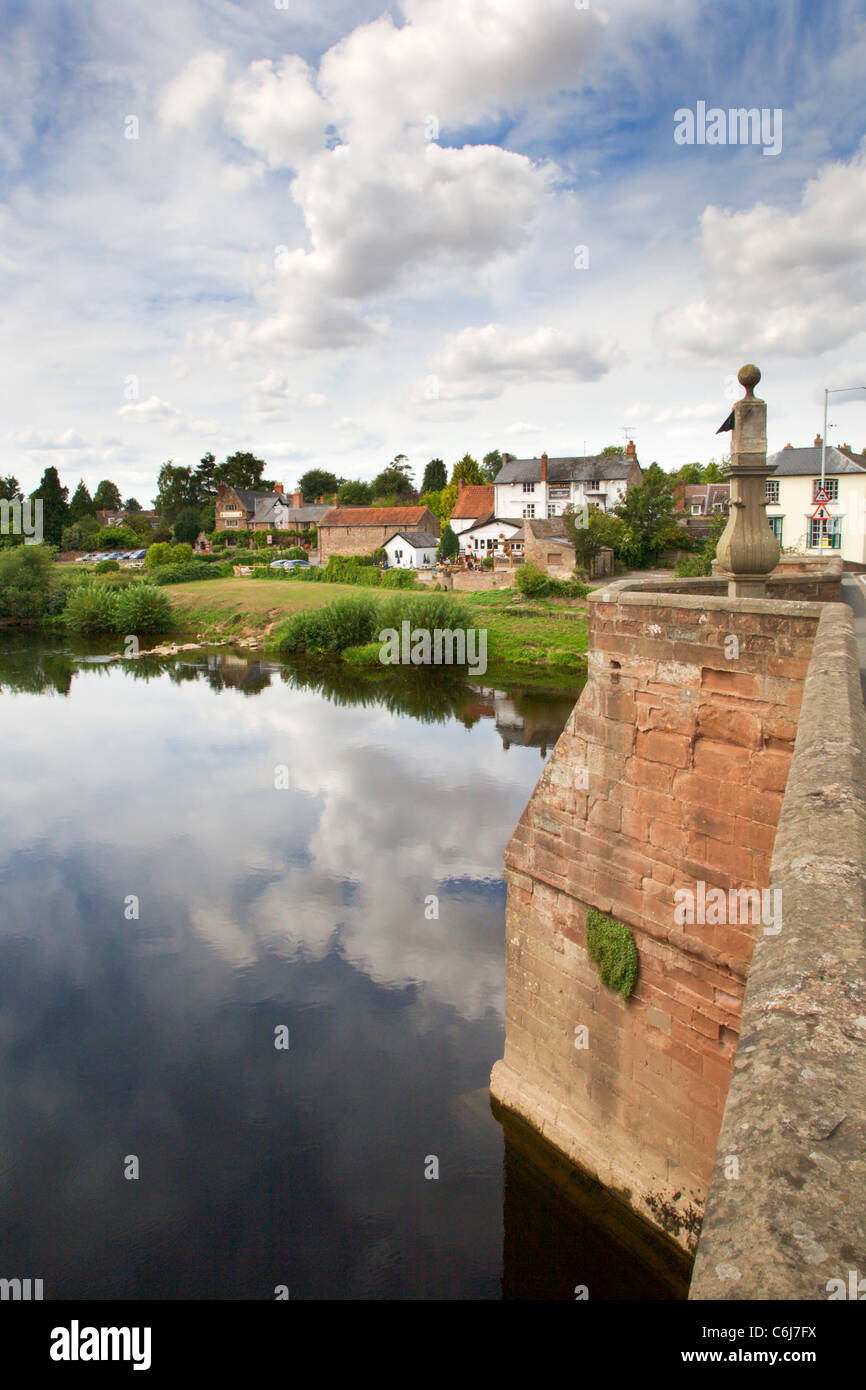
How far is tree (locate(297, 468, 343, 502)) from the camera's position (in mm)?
117438

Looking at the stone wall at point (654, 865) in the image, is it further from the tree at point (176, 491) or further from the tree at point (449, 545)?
the tree at point (176, 491)

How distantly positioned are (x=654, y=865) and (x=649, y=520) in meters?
47.2

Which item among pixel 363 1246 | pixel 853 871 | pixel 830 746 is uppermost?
pixel 830 746

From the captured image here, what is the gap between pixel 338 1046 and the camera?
11.3 meters

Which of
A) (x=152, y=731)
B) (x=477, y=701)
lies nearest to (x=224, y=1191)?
(x=152, y=731)

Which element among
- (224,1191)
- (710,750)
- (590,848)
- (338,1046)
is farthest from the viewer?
(338,1046)

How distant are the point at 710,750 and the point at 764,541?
1.94 meters

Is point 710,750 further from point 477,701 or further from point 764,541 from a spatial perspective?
point 477,701

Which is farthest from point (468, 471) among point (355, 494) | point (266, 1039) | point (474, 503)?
point (266, 1039)

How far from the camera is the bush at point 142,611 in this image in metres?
49.6

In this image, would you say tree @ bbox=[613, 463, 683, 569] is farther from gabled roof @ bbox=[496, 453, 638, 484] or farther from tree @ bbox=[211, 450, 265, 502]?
tree @ bbox=[211, 450, 265, 502]

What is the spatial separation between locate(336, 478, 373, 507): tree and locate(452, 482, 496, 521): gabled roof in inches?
1380

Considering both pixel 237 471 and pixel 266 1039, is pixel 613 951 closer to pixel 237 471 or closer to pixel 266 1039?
pixel 266 1039
